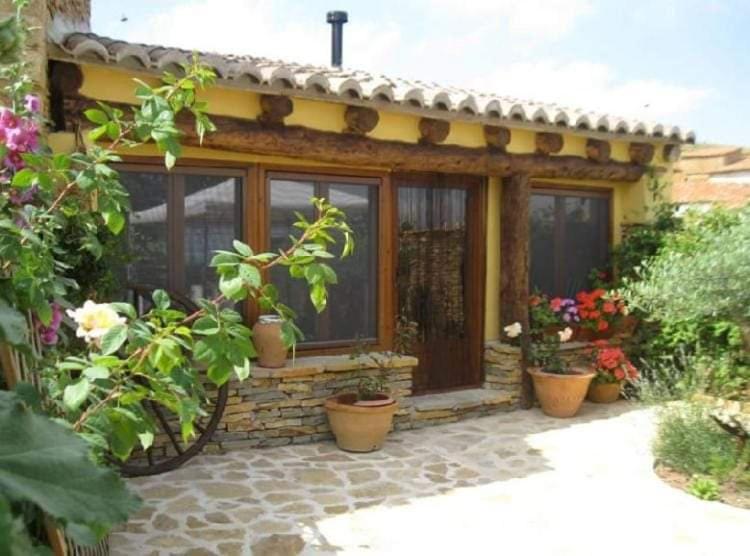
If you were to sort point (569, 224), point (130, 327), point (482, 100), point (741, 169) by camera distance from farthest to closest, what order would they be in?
point (741, 169) < point (569, 224) < point (482, 100) < point (130, 327)

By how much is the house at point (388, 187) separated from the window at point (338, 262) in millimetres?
14

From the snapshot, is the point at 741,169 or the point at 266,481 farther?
the point at 741,169

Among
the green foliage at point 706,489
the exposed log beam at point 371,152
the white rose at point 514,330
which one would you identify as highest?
the exposed log beam at point 371,152

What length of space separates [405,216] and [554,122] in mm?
1809

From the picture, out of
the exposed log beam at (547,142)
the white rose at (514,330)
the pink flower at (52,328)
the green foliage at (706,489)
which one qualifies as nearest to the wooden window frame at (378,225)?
the white rose at (514,330)

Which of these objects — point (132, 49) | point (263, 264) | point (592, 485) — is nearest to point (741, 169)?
point (592, 485)

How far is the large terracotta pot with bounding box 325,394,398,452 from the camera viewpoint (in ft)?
19.2

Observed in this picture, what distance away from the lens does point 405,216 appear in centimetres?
724

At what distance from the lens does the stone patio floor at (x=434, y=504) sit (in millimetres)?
4078

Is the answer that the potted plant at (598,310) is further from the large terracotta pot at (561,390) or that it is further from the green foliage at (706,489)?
the green foliage at (706,489)

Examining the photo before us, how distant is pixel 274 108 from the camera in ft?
18.9

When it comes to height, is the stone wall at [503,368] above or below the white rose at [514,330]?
below

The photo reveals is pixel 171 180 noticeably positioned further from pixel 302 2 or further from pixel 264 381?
pixel 302 2

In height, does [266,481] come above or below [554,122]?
below
